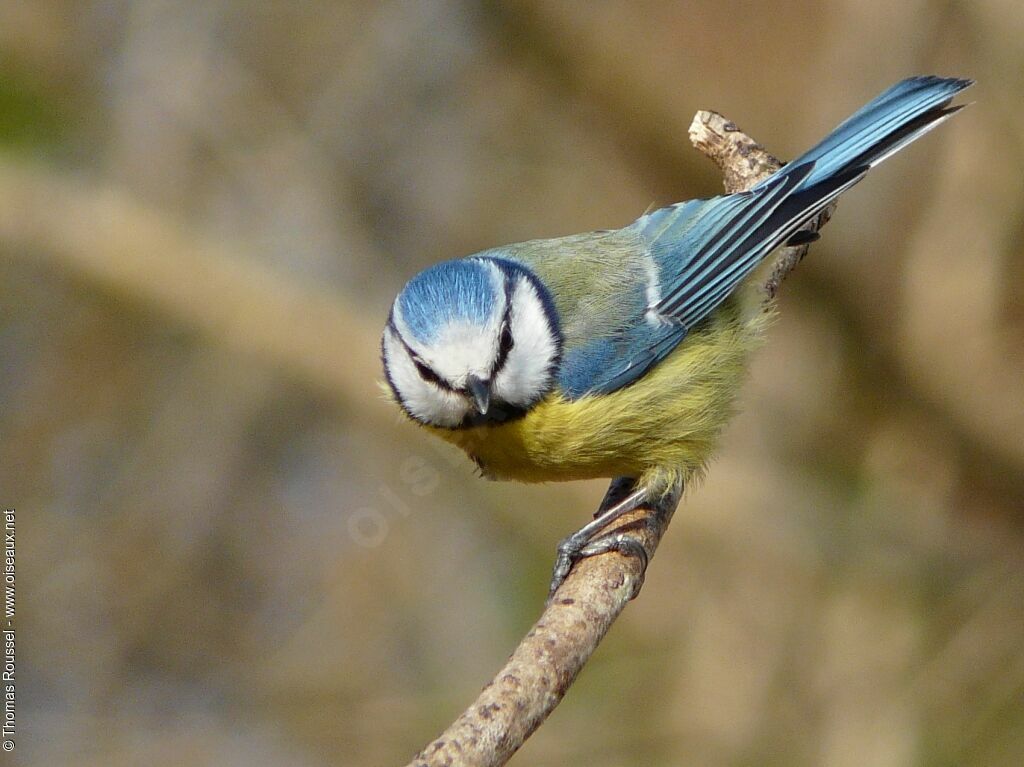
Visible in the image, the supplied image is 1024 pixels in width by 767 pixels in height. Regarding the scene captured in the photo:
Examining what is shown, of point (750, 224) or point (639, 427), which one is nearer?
point (639, 427)

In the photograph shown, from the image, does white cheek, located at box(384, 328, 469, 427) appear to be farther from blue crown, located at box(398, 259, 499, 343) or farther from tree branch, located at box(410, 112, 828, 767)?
tree branch, located at box(410, 112, 828, 767)

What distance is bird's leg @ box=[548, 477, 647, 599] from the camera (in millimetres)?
2547

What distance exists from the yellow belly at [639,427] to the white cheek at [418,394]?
0.05m

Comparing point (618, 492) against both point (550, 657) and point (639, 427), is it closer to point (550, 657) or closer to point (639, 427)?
point (639, 427)

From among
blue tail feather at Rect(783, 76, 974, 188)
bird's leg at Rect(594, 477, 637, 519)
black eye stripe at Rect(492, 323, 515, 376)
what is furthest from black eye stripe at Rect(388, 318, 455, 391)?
blue tail feather at Rect(783, 76, 974, 188)

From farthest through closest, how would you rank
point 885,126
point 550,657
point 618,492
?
point 618,492, point 885,126, point 550,657

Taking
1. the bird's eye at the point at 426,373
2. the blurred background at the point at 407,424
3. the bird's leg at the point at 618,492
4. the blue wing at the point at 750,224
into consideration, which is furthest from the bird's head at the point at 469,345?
the blurred background at the point at 407,424

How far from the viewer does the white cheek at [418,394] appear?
8.29 ft

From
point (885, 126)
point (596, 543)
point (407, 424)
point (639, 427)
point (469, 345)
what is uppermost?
point (407, 424)

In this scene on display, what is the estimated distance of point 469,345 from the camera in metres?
2.46

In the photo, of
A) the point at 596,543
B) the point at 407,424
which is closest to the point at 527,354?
the point at 596,543

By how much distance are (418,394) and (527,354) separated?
0.26 meters

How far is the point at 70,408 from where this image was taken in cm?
505

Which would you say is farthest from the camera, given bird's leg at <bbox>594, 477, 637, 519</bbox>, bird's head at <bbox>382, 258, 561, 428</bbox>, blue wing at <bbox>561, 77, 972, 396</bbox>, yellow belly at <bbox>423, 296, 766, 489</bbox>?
bird's leg at <bbox>594, 477, 637, 519</bbox>
